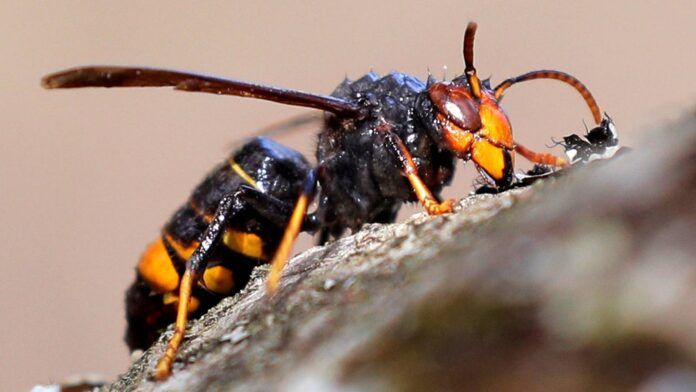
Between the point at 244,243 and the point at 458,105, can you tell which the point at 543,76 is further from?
the point at 244,243

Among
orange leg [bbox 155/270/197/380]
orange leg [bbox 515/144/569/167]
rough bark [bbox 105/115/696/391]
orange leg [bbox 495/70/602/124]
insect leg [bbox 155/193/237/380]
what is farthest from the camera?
orange leg [bbox 495/70/602/124]

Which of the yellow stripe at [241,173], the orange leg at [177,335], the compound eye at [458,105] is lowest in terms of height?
the orange leg at [177,335]

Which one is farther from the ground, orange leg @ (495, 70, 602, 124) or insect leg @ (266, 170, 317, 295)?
orange leg @ (495, 70, 602, 124)

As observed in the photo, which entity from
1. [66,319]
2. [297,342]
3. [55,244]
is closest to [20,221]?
[55,244]

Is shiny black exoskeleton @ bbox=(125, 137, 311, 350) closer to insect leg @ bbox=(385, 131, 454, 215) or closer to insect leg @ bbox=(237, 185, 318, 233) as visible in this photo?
insect leg @ bbox=(237, 185, 318, 233)

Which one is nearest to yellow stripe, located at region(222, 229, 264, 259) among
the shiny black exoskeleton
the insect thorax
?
the shiny black exoskeleton

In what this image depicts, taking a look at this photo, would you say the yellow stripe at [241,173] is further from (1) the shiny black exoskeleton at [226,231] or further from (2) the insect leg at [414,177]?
(2) the insect leg at [414,177]

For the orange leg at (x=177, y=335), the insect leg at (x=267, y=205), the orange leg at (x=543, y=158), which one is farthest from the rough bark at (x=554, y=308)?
the insect leg at (x=267, y=205)
